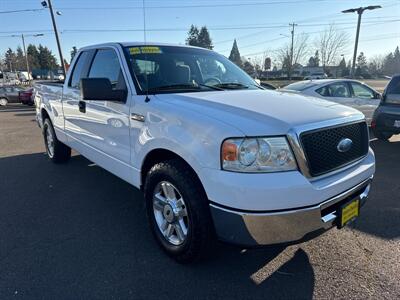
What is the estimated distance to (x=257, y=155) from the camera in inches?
90.0

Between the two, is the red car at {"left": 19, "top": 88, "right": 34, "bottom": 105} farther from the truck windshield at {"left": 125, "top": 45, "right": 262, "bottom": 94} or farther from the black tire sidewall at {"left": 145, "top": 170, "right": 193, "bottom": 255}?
the black tire sidewall at {"left": 145, "top": 170, "right": 193, "bottom": 255}

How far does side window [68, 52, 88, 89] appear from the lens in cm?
460

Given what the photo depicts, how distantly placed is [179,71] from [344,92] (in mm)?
6605

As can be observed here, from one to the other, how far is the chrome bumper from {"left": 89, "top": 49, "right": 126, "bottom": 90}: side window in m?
1.77

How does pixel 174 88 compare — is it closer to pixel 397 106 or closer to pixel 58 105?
pixel 58 105

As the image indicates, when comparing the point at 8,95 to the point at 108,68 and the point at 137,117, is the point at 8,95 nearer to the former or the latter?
the point at 108,68

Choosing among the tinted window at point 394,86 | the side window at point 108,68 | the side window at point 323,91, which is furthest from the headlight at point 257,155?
the side window at point 323,91

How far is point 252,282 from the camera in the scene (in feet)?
8.79

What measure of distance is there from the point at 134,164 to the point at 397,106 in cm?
614

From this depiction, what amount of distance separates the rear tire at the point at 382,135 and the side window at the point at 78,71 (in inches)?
244

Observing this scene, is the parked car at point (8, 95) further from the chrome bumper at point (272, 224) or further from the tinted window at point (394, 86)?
the chrome bumper at point (272, 224)

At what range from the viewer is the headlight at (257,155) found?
2281 millimetres

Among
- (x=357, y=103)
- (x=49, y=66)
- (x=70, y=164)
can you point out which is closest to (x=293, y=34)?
(x=357, y=103)

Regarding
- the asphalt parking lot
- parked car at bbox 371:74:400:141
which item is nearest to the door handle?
the asphalt parking lot
